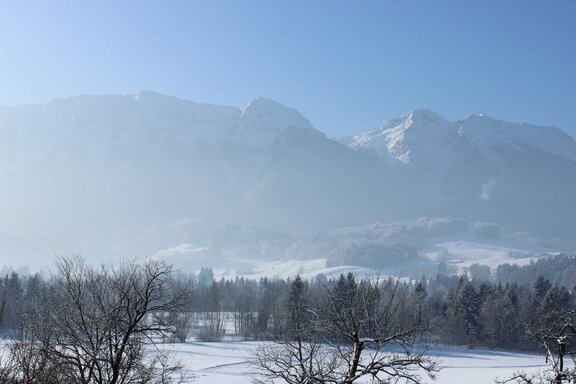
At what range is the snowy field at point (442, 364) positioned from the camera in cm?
4856

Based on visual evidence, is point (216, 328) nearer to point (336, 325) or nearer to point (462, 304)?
point (462, 304)

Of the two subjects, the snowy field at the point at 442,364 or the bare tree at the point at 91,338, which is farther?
the snowy field at the point at 442,364

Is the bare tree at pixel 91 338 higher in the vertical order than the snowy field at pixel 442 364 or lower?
higher

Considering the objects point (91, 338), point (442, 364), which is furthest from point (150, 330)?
point (442, 364)

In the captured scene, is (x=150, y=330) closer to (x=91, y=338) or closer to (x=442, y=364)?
(x=91, y=338)

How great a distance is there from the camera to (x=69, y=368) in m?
14.6

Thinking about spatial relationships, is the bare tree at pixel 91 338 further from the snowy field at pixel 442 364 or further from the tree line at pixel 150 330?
the snowy field at pixel 442 364

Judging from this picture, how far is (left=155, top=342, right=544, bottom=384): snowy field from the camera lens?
4856 centimetres

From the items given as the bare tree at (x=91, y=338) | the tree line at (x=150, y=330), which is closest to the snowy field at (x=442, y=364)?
the tree line at (x=150, y=330)

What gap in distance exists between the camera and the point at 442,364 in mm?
65625

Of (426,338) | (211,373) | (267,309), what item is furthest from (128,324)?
(267,309)

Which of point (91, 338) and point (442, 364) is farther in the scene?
point (442, 364)

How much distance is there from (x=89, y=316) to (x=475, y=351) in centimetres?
7612

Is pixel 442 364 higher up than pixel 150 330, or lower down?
lower down
